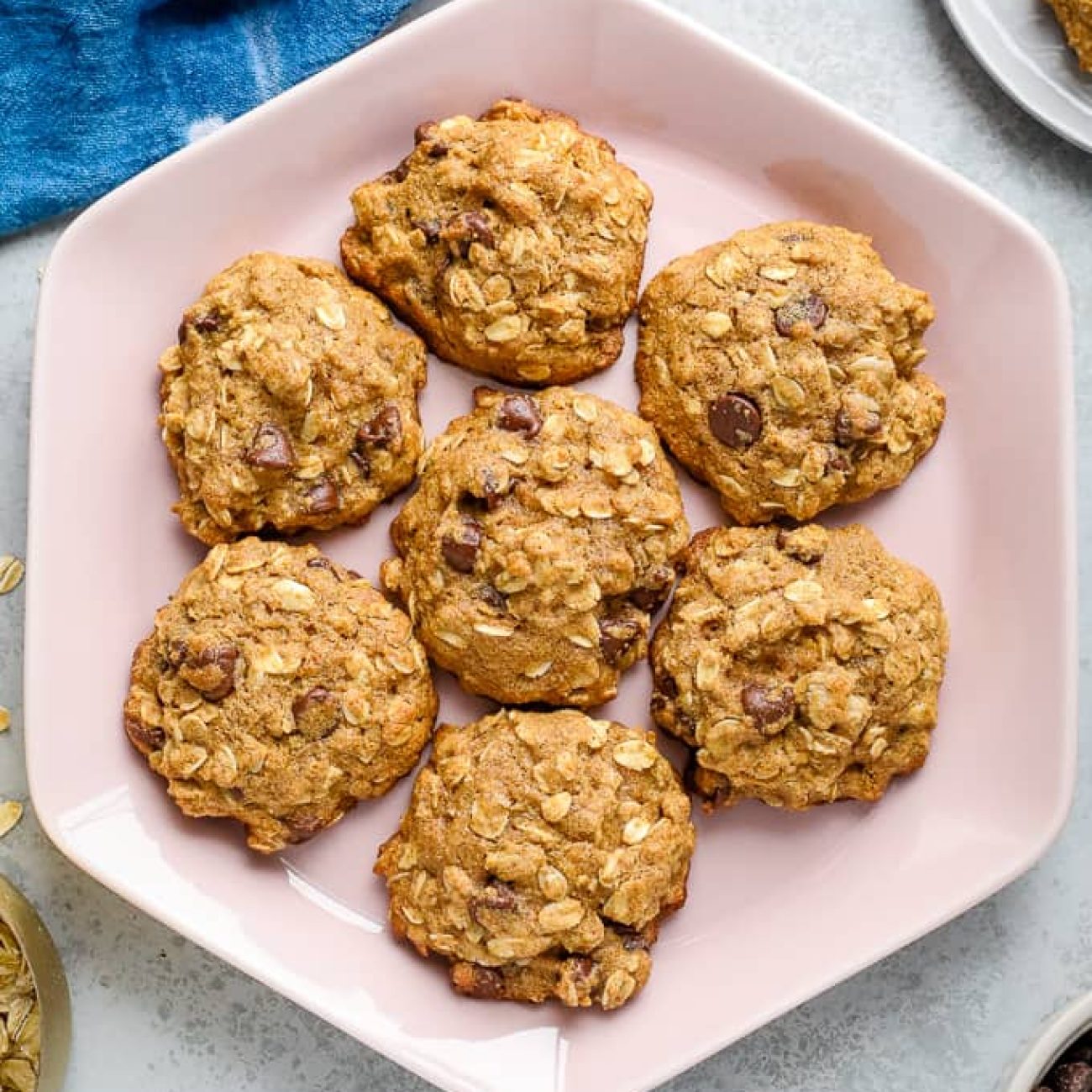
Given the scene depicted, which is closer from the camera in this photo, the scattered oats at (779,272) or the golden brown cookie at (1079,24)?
the scattered oats at (779,272)

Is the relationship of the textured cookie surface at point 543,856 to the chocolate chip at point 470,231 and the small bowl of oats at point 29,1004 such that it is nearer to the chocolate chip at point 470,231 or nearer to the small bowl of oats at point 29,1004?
the small bowl of oats at point 29,1004

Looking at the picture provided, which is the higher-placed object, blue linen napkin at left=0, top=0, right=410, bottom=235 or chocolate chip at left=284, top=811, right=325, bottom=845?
blue linen napkin at left=0, top=0, right=410, bottom=235

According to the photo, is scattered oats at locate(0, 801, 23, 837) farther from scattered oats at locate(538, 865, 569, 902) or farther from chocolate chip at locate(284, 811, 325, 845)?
scattered oats at locate(538, 865, 569, 902)

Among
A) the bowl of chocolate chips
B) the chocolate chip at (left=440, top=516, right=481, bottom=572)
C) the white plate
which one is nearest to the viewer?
the chocolate chip at (left=440, top=516, right=481, bottom=572)

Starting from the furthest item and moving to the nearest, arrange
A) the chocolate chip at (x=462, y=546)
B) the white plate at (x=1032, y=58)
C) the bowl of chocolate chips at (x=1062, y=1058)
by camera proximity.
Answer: the white plate at (x=1032, y=58) < the bowl of chocolate chips at (x=1062, y=1058) < the chocolate chip at (x=462, y=546)

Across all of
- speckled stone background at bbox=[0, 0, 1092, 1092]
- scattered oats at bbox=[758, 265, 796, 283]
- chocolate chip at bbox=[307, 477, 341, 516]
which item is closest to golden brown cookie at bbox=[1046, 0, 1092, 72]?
speckled stone background at bbox=[0, 0, 1092, 1092]

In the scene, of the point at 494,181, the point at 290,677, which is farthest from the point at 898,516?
the point at 290,677

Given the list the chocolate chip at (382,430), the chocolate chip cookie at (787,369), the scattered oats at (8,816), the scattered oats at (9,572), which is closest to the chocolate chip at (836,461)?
the chocolate chip cookie at (787,369)
